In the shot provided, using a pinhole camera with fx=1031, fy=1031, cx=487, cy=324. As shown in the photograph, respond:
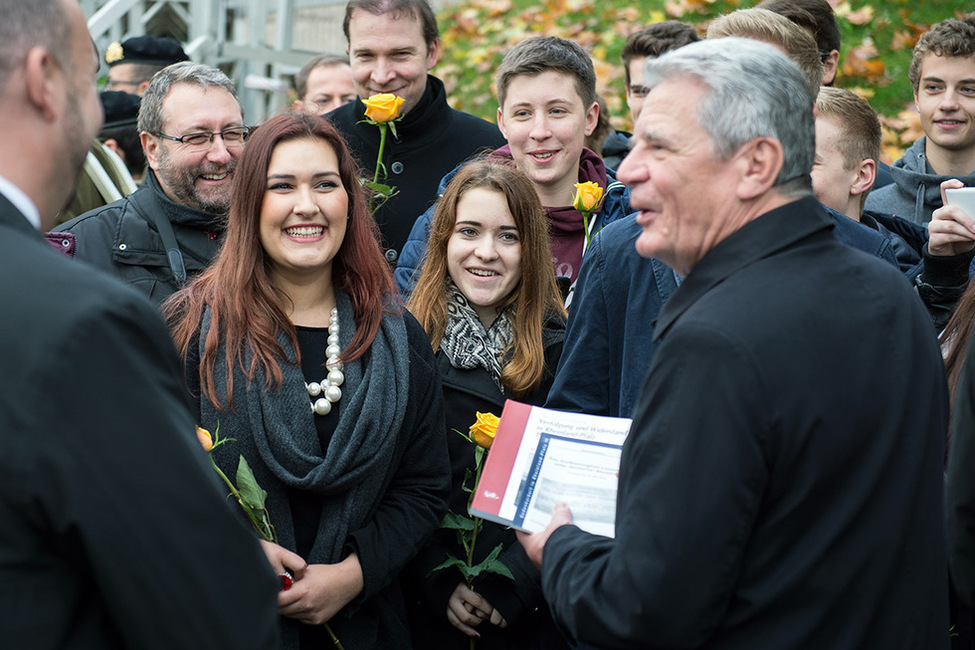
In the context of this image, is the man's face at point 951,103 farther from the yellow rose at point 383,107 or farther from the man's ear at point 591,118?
the yellow rose at point 383,107

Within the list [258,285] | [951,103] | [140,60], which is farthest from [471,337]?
[140,60]

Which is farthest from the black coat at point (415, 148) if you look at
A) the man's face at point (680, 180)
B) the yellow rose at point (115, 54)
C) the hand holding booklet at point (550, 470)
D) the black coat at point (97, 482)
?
the black coat at point (97, 482)

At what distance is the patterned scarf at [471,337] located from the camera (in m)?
3.48

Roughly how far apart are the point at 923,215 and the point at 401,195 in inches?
89.4

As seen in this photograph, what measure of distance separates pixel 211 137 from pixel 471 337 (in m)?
1.42

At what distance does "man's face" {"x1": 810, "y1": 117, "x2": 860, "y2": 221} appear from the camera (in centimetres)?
366

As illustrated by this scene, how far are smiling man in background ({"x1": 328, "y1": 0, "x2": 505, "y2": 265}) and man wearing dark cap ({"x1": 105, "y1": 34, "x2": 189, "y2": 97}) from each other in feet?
5.20

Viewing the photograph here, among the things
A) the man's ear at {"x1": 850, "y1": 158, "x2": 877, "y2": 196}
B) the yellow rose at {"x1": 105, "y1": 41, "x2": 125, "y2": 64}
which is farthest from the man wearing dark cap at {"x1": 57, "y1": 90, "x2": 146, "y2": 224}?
the man's ear at {"x1": 850, "y1": 158, "x2": 877, "y2": 196}

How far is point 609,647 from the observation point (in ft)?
6.08

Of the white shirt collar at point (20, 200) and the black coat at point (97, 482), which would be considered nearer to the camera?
the black coat at point (97, 482)

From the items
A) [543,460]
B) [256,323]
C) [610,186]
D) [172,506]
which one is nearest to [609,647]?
[543,460]

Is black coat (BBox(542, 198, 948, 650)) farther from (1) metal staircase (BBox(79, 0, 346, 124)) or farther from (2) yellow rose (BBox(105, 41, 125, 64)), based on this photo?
(1) metal staircase (BBox(79, 0, 346, 124))

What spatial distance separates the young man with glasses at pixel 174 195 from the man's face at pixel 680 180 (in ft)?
7.27

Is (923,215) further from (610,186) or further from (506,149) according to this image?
(506,149)
